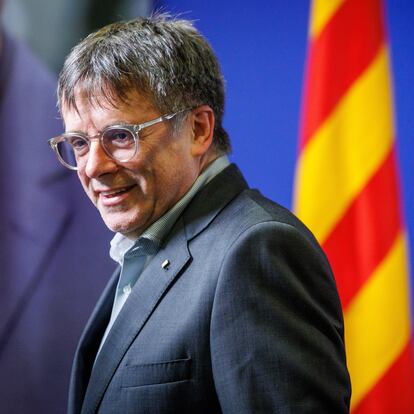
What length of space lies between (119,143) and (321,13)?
3.60ft

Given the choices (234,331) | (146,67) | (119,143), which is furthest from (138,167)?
(234,331)

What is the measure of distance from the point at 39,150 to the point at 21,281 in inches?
16.2

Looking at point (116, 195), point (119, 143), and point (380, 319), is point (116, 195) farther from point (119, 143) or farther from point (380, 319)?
point (380, 319)

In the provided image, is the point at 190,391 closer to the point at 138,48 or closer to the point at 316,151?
the point at 138,48

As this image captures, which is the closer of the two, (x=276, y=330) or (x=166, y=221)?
(x=276, y=330)

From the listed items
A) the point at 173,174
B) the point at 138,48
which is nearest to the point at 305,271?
the point at 173,174

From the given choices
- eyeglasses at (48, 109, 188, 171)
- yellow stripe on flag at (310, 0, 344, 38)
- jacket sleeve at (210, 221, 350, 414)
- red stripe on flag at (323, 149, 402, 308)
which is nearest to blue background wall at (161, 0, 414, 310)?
yellow stripe on flag at (310, 0, 344, 38)

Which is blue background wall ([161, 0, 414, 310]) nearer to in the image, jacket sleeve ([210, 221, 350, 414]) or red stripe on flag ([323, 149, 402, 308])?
red stripe on flag ([323, 149, 402, 308])

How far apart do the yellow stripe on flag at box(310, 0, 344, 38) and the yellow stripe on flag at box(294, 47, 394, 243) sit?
0.20 meters

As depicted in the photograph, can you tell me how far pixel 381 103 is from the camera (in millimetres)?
1984

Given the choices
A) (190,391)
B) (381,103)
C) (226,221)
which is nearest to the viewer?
(190,391)

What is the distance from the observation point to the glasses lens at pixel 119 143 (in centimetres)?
118

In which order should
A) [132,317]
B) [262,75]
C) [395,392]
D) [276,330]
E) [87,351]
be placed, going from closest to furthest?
1. [276,330]
2. [132,317]
3. [87,351]
4. [395,392]
5. [262,75]

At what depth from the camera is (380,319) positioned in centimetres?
195
